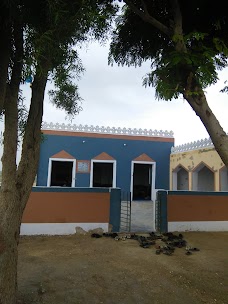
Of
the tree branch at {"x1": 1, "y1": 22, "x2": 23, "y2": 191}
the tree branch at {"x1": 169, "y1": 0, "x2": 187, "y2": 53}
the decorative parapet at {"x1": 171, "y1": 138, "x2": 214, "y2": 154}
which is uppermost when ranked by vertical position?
the decorative parapet at {"x1": 171, "y1": 138, "x2": 214, "y2": 154}

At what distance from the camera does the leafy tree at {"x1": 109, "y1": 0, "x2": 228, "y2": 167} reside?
278 cm

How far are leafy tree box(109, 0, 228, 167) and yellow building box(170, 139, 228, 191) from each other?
25.4 ft

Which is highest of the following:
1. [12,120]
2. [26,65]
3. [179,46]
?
[179,46]

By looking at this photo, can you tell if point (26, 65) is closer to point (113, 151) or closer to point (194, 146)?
point (194, 146)

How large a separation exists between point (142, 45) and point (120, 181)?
437 inches

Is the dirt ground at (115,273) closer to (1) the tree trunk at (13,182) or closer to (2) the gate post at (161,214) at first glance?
(1) the tree trunk at (13,182)

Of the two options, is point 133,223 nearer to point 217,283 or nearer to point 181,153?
point 217,283

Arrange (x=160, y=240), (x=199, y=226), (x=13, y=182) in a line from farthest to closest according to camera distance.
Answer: (x=199, y=226) → (x=160, y=240) → (x=13, y=182)

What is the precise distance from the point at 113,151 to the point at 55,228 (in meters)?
8.19

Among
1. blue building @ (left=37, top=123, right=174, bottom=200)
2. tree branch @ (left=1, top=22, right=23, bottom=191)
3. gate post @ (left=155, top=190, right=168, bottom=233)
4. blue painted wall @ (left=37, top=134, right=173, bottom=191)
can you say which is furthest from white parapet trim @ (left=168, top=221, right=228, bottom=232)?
blue painted wall @ (left=37, top=134, right=173, bottom=191)

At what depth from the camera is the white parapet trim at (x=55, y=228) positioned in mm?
6934

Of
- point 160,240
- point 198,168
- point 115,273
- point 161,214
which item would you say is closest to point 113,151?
point 198,168

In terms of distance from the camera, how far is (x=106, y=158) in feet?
48.8

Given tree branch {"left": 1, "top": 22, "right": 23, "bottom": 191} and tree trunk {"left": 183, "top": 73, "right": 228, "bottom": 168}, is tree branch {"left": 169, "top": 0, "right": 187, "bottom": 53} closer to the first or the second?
tree trunk {"left": 183, "top": 73, "right": 228, "bottom": 168}
